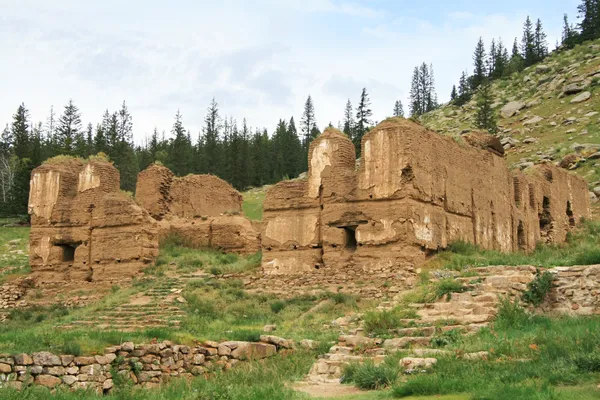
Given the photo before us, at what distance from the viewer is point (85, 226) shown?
29.9m

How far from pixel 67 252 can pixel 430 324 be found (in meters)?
20.3

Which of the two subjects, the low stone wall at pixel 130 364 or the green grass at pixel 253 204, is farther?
the green grass at pixel 253 204

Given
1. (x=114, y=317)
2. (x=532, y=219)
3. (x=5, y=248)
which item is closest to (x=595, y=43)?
(x=532, y=219)

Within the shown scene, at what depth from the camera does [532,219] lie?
3259cm

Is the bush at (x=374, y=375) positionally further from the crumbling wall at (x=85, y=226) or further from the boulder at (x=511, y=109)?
the boulder at (x=511, y=109)

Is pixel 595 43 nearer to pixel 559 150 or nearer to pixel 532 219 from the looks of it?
pixel 559 150

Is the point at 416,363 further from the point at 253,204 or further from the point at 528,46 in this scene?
the point at 528,46

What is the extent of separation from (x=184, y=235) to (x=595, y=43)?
63.4 m

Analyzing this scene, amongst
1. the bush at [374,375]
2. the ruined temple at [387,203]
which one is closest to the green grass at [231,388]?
the bush at [374,375]

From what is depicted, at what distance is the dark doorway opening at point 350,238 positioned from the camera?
25.0 metres

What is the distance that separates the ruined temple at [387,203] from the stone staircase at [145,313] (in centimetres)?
378

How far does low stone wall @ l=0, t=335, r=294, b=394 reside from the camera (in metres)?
11.2

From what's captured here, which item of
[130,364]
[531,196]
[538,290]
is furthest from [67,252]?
[531,196]

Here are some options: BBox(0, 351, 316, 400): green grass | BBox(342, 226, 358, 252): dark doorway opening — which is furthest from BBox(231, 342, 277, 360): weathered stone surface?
BBox(342, 226, 358, 252): dark doorway opening
